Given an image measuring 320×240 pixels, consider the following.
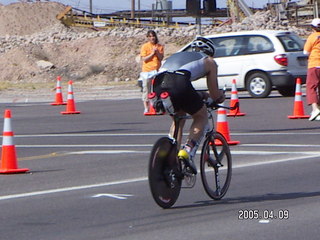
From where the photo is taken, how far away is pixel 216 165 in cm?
880

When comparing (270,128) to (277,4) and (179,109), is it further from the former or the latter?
(277,4)

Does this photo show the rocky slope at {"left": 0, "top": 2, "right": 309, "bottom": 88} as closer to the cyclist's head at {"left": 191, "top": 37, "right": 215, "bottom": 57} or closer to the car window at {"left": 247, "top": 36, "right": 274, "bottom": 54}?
the car window at {"left": 247, "top": 36, "right": 274, "bottom": 54}

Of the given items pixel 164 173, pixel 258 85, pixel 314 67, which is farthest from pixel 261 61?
pixel 164 173

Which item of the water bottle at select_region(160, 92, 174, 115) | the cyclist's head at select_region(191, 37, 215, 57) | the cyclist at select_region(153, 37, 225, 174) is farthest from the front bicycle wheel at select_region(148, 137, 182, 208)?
the cyclist's head at select_region(191, 37, 215, 57)

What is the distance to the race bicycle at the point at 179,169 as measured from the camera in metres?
8.12

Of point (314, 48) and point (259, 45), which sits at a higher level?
point (314, 48)

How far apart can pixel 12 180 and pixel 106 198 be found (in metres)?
1.92

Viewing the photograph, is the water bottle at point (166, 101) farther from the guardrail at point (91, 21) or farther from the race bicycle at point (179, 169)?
the guardrail at point (91, 21)

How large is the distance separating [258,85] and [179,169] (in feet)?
51.8

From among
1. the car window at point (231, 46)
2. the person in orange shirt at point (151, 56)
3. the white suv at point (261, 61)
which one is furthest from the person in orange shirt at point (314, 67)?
the car window at point (231, 46)

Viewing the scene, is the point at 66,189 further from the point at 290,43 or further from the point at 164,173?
the point at 290,43

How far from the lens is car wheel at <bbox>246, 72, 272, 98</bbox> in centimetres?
2370

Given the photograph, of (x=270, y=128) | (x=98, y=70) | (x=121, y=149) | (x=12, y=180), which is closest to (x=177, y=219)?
(x=12, y=180)

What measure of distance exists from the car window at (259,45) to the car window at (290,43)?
35cm
